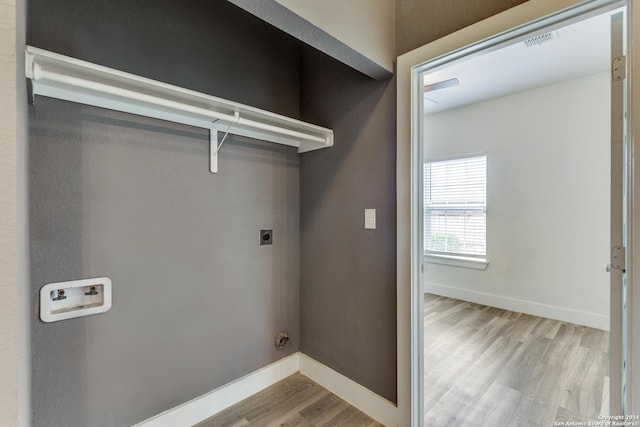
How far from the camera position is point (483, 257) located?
3.84 m

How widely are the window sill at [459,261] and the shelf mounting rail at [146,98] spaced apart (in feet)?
10.0

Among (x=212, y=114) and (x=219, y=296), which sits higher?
(x=212, y=114)

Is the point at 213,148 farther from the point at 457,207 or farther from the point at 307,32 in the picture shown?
the point at 457,207

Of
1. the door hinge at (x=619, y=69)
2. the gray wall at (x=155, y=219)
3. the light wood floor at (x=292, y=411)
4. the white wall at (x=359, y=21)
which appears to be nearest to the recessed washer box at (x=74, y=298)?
the gray wall at (x=155, y=219)

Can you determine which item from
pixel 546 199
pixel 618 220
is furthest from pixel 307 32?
pixel 546 199

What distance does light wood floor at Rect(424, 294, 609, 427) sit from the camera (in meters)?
1.77

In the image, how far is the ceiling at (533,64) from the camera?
233cm

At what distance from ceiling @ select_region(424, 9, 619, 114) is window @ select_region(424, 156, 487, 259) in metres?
0.94

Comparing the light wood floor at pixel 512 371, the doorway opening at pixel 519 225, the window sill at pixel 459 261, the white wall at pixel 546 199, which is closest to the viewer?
the light wood floor at pixel 512 371

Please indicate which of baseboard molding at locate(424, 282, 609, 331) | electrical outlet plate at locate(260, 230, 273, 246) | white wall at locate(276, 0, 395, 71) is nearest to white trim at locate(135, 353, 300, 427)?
electrical outlet plate at locate(260, 230, 273, 246)

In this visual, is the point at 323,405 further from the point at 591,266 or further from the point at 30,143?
the point at 591,266

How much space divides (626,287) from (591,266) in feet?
9.08

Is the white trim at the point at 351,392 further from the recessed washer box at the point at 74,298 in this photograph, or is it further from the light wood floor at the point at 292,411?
the recessed washer box at the point at 74,298

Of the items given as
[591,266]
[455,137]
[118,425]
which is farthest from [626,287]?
[455,137]
